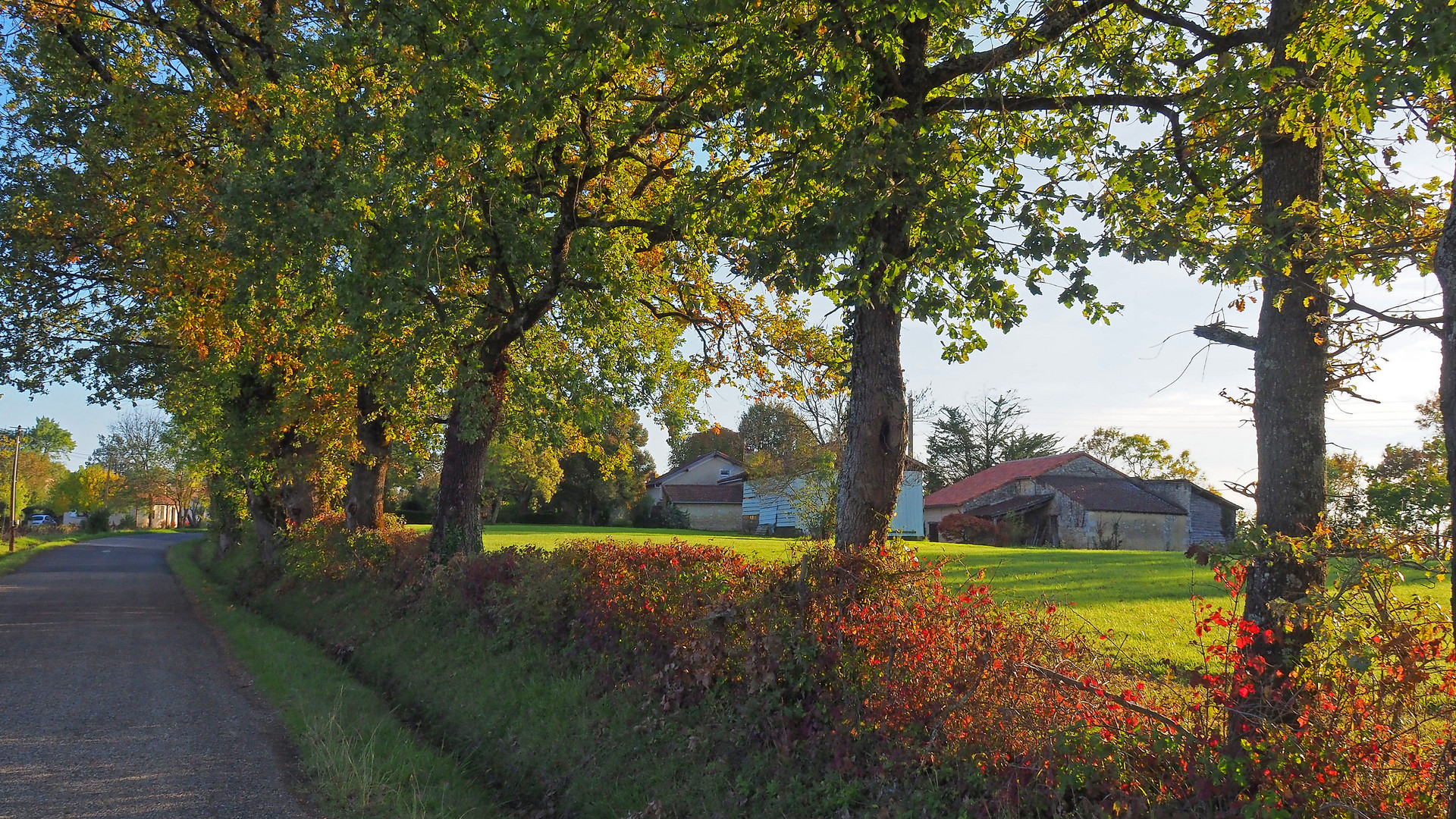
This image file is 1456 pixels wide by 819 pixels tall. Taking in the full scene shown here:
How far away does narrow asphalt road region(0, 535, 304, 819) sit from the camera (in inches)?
295

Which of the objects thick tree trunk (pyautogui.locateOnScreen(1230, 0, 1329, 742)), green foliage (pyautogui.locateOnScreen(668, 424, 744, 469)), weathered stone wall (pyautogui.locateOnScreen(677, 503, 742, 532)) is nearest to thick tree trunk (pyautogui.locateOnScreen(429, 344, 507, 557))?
thick tree trunk (pyautogui.locateOnScreen(1230, 0, 1329, 742))

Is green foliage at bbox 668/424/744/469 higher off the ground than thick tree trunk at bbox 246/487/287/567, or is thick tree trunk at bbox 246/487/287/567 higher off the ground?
green foliage at bbox 668/424/744/469

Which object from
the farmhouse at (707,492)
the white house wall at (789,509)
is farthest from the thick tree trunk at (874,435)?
the farmhouse at (707,492)

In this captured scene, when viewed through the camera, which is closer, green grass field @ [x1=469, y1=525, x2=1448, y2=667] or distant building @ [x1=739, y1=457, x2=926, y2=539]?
green grass field @ [x1=469, y1=525, x2=1448, y2=667]

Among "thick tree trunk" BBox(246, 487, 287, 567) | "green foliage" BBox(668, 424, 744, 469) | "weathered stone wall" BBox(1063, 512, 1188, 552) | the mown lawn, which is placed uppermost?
"green foliage" BBox(668, 424, 744, 469)

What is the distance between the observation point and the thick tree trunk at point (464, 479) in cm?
1600

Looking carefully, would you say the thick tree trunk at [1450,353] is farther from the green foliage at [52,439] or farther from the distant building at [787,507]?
the green foliage at [52,439]

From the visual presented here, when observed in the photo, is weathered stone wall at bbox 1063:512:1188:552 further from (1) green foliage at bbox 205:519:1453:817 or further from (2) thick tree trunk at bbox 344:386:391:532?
(2) thick tree trunk at bbox 344:386:391:532

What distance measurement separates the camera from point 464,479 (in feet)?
54.2

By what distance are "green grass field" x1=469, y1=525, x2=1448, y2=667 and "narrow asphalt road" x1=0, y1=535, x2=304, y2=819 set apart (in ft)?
18.4

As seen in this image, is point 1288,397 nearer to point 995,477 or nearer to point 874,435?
point 874,435

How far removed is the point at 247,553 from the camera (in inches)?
1109

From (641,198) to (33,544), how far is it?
51627mm

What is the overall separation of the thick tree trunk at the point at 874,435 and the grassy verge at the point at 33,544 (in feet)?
112
